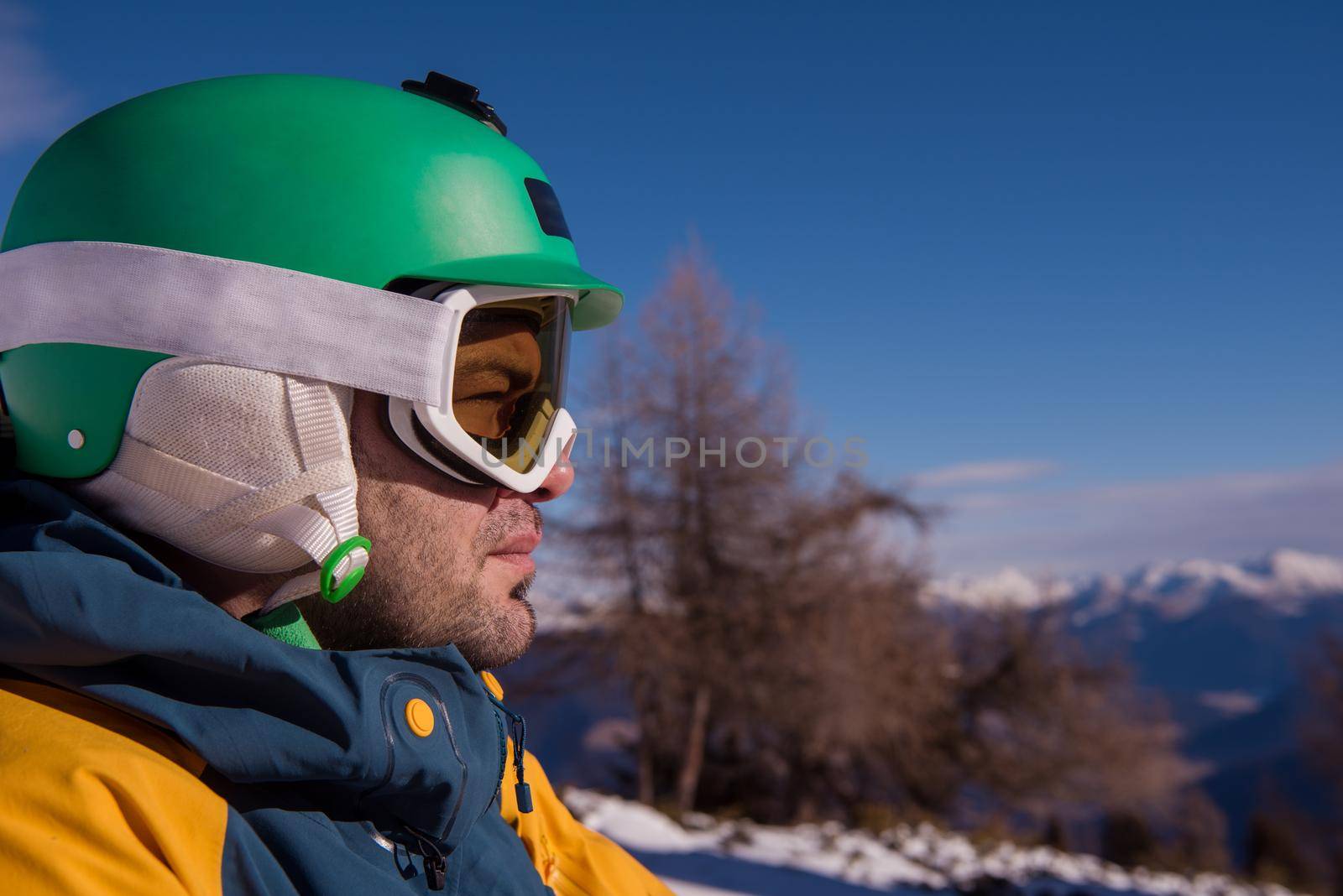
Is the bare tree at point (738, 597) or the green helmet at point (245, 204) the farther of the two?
the bare tree at point (738, 597)

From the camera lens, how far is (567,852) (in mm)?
1851

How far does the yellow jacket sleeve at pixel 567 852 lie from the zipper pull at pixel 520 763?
2.2 inches

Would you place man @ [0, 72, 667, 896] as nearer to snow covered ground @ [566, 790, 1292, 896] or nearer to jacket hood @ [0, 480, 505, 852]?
jacket hood @ [0, 480, 505, 852]

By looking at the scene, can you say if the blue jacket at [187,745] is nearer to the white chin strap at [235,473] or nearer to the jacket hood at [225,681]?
the jacket hood at [225,681]

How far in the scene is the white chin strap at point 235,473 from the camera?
139 cm

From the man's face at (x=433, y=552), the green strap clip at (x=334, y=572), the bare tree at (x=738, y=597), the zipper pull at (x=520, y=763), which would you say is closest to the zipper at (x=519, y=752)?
the zipper pull at (x=520, y=763)

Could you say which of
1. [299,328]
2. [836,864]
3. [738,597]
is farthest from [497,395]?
[738,597]

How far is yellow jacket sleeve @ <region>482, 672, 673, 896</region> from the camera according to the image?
177 centimetres

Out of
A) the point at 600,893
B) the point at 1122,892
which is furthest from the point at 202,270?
the point at 1122,892

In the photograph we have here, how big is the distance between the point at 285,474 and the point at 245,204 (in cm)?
44

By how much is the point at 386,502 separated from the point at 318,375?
24 centimetres

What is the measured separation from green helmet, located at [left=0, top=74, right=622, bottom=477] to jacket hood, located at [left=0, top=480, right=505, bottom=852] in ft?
0.72

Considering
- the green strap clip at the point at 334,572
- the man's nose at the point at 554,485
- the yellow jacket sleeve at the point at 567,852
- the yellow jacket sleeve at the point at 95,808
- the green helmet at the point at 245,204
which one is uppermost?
the green helmet at the point at 245,204

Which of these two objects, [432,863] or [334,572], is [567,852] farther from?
[334,572]
